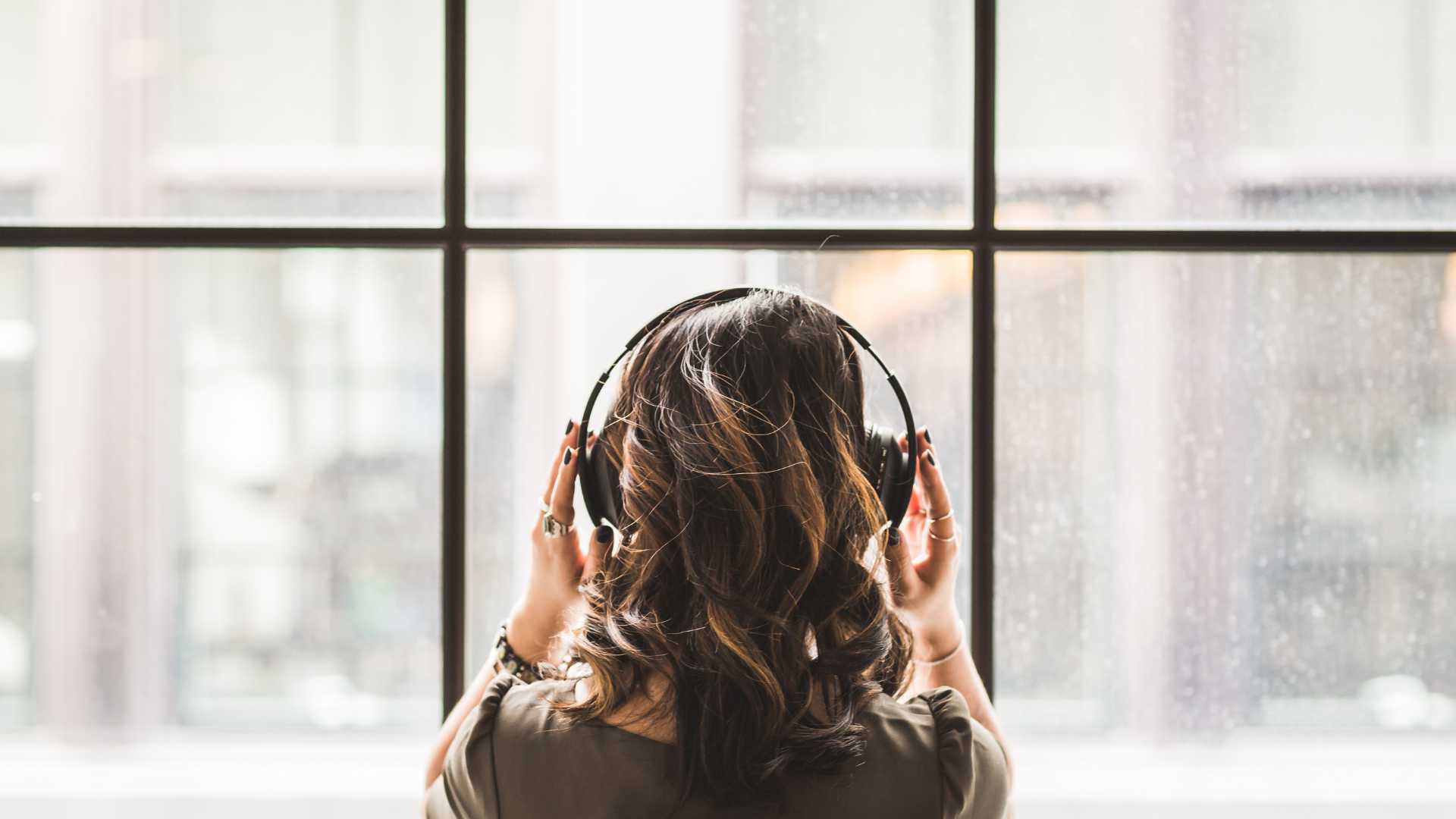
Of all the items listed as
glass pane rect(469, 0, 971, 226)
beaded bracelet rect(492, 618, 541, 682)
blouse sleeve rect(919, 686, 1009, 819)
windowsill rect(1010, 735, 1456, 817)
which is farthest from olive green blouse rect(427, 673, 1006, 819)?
glass pane rect(469, 0, 971, 226)

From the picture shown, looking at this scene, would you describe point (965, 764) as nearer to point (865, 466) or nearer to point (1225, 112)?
point (865, 466)

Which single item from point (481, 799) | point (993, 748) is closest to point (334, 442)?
point (481, 799)

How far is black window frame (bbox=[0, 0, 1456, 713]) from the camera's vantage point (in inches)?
47.4

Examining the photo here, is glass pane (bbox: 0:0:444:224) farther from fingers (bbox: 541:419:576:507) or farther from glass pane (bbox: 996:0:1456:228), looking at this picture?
glass pane (bbox: 996:0:1456:228)

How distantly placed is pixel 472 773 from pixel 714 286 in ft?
2.18

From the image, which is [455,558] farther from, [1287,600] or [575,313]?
[1287,600]

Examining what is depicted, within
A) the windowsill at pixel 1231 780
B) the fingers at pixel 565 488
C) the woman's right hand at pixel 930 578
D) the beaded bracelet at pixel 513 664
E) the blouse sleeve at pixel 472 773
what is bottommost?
the windowsill at pixel 1231 780

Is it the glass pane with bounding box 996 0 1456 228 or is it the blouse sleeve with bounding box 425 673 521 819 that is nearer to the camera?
the blouse sleeve with bounding box 425 673 521 819

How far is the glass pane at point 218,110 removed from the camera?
1243mm

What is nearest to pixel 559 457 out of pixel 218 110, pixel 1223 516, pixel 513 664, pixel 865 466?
pixel 513 664

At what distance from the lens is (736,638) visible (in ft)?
2.50

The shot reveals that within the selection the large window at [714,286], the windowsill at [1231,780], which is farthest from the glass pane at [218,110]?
the windowsill at [1231,780]

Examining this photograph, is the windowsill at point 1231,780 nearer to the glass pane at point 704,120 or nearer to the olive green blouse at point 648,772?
the olive green blouse at point 648,772

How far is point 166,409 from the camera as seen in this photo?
126 centimetres
